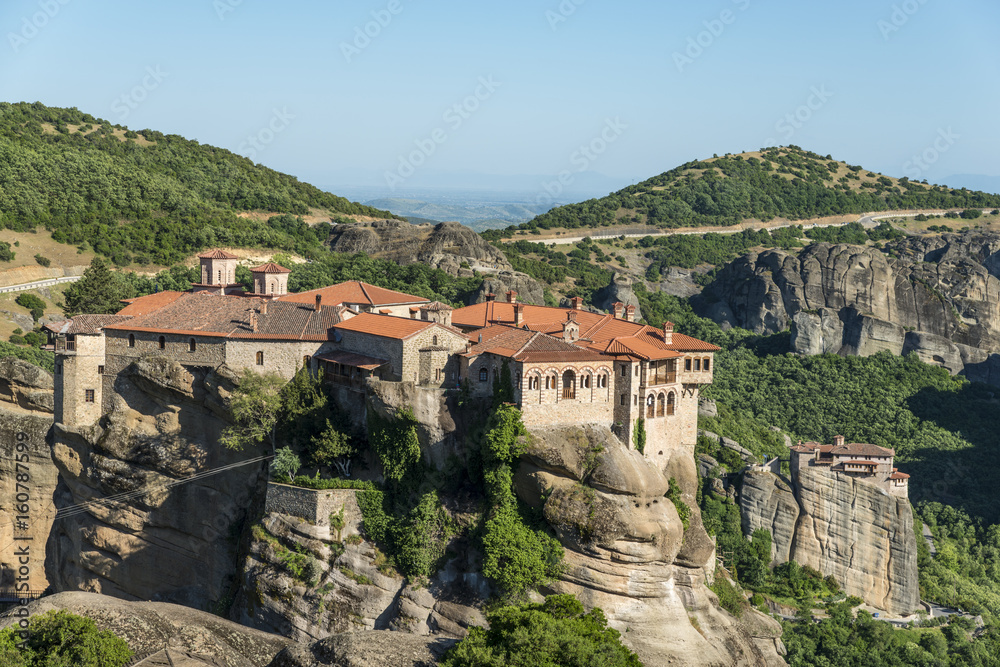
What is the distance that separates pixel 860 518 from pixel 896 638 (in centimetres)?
886

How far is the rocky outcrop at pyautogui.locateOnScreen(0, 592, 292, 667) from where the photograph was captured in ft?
113

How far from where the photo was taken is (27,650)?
32156 millimetres

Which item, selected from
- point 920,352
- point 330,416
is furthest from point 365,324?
point 920,352

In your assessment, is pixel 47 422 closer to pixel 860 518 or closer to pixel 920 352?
pixel 860 518

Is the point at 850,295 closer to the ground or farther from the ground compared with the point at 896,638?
farther from the ground

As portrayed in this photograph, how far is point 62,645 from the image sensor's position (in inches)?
1272

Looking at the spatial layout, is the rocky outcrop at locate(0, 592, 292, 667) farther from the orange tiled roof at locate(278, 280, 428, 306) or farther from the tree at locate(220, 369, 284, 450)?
the orange tiled roof at locate(278, 280, 428, 306)

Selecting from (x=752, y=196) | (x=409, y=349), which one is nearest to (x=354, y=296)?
(x=409, y=349)

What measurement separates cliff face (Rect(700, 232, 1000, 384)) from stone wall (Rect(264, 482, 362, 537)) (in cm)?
6710

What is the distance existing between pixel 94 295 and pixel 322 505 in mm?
30949

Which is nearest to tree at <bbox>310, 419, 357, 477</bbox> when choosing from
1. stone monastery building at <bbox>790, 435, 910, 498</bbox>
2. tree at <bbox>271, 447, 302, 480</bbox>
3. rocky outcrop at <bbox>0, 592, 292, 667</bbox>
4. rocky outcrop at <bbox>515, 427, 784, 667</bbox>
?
tree at <bbox>271, 447, 302, 480</bbox>

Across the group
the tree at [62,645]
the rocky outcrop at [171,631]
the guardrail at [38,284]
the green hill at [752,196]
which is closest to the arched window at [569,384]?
the rocky outcrop at [171,631]

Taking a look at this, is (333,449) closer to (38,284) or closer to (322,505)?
(322,505)

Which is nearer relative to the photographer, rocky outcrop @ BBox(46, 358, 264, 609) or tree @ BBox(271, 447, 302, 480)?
tree @ BBox(271, 447, 302, 480)
